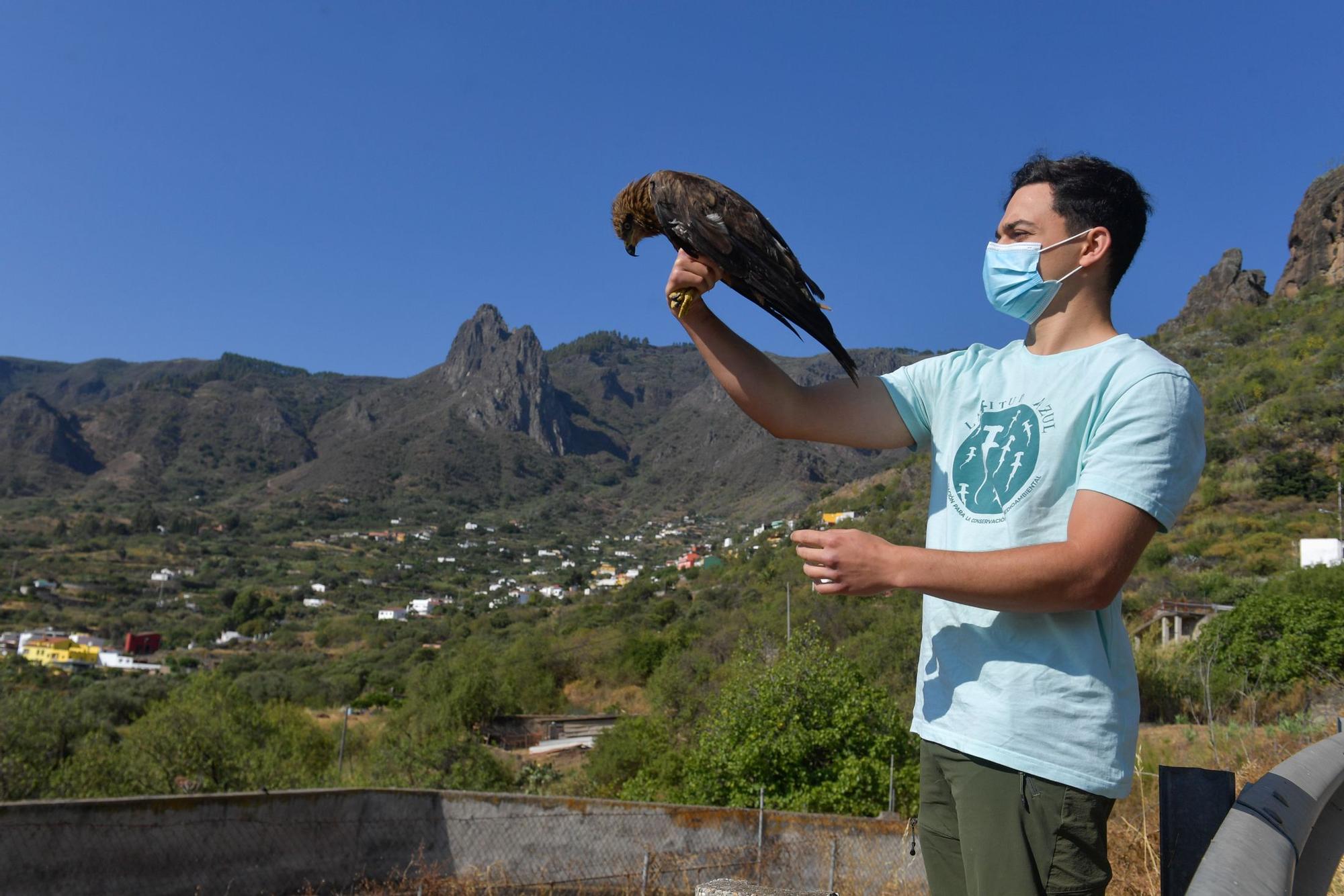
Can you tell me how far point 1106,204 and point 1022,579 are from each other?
2.47ft

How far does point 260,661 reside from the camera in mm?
48906

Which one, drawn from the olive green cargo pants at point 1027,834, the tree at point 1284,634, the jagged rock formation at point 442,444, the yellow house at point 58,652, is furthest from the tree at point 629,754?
the jagged rock formation at point 442,444

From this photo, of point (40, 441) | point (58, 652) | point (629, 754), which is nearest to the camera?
point (629, 754)

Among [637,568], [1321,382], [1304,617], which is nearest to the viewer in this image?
[1304,617]

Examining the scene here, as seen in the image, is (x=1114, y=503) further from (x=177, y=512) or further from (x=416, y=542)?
(x=177, y=512)

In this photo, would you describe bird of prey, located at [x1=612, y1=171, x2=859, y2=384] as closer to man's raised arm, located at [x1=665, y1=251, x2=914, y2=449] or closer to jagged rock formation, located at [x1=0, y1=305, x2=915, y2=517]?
man's raised arm, located at [x1=665, y1=251, x2=914, y2=449]

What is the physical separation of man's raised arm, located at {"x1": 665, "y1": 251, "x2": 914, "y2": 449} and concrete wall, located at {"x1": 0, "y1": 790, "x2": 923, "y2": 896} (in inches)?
265

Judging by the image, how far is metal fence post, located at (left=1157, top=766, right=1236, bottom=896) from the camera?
146 cm

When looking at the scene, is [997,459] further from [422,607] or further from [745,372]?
[422,607]

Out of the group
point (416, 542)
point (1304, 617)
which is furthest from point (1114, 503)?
point (416, 542)

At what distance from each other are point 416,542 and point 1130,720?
99771mm

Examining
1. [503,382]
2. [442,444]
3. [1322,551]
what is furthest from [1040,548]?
[503,382]

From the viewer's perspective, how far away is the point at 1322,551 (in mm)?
23750

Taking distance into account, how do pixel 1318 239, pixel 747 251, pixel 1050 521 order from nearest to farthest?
pixel 1050 521 < pixel 747 251 < pixel 1318 239
